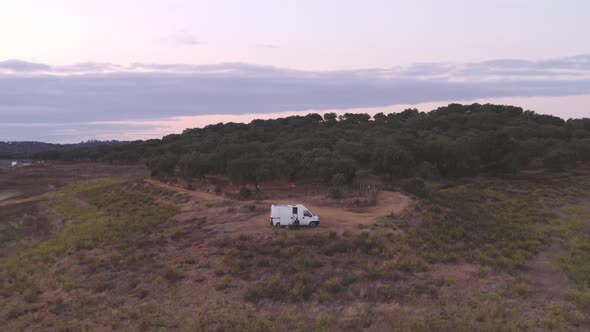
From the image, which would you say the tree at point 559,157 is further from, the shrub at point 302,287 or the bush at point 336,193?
the shrub at point 302,287

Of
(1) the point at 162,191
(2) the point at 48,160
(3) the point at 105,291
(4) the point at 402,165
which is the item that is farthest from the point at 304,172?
(2) the point at 48,160

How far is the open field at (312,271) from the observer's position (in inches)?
515

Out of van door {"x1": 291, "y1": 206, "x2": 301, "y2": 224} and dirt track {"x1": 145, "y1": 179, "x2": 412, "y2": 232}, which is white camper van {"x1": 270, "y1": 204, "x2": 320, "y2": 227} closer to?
van door {"x1": 291, "y1": 206, "x2": 301, "y2": 224}

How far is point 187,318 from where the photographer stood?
13.3 m

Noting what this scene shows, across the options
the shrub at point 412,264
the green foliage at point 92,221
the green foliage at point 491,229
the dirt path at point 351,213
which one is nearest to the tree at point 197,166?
the green foliage at point 92,221

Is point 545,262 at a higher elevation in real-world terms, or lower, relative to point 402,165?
lower

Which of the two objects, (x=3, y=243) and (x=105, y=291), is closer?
(x=105, y=291)

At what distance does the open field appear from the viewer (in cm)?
1308

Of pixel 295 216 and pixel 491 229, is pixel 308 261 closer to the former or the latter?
pixel 295 216

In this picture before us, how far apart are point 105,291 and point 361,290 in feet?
35.6

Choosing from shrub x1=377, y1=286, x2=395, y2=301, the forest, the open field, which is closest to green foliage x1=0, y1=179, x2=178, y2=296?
the open field

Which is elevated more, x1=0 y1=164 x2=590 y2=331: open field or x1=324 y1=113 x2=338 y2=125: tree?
x1=324 y1=113 x2=338 y2=125: tree

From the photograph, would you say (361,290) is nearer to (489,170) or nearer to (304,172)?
(304,172)

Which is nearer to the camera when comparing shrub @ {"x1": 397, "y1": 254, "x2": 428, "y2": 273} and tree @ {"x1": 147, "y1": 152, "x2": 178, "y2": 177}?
shrub @ {"x1": 397, "y1": 254, "x2": 428, "y2": 273}
